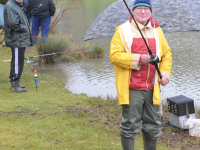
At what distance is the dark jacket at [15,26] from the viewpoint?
5184mm

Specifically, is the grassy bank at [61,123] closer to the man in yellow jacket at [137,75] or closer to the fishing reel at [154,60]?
the man in yellow jacket at [137,75]

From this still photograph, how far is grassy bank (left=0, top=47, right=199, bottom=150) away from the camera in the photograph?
3488mm

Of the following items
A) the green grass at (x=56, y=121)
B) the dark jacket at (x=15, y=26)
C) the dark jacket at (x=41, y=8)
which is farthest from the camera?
the dark jacket at (x=41, y=8)

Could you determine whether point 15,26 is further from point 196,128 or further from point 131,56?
point 196,128

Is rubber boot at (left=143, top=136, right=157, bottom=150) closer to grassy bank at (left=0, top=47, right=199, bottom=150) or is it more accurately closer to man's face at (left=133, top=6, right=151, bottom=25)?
grassy bank at (left=0, top=47, right=199, bottom=150)

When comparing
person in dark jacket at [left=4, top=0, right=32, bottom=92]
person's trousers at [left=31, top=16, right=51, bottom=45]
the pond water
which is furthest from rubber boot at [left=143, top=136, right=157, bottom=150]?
person's trousers at [left=31, top=16, right=51, bottom=45]

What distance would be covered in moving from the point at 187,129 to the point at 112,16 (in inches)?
70.6

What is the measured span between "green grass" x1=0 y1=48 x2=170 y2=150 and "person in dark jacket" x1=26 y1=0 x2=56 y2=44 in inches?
122

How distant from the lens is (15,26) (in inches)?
204

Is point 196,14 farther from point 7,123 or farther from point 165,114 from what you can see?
point 7,123

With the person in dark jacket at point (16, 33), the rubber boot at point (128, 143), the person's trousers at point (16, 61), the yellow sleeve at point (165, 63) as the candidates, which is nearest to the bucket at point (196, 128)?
the yellow sleeve at point (165, 63)

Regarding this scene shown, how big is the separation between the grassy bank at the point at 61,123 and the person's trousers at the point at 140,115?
2.03 ft

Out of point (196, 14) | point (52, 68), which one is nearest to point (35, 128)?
point (196, 14)

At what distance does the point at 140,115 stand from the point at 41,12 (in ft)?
19.9
